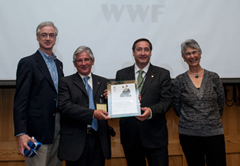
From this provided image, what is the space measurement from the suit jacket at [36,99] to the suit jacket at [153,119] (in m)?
0.59

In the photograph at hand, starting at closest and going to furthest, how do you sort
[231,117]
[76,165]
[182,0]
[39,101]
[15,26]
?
[76,165]
[39,101]
[15,26]
[182,0]
[231,117]

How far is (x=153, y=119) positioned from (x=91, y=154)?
20.3 inches

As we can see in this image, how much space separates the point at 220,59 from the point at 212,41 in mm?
231

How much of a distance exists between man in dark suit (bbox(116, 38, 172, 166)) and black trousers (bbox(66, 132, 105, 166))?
0.26 m

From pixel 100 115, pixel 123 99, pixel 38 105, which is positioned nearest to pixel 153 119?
pixel 123 99

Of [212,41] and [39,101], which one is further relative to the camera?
[212,41]

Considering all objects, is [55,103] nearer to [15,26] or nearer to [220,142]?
[15,26]

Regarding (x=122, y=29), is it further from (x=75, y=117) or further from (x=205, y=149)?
(x=205, y=149)

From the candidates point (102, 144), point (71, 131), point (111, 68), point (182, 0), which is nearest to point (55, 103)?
point (71, 131)

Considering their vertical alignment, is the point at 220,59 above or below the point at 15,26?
below

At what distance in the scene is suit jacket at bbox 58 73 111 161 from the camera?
1.51 metres

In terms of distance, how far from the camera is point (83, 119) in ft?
4.94

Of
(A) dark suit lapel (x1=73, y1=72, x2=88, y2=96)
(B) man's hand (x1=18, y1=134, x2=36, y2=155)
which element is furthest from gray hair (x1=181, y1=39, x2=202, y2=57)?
(B) man's hand (x1=18, y1=134, x2=36, y2=155)

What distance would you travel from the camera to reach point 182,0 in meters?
2.57
